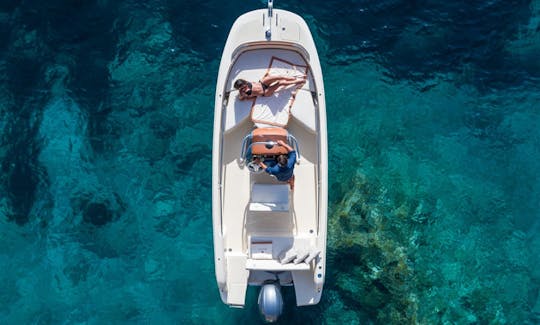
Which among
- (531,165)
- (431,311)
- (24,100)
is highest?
(24,100)

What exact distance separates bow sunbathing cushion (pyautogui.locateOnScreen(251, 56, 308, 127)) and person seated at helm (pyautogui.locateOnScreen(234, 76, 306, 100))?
0.12m

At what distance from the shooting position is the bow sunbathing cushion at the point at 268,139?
1294 cm

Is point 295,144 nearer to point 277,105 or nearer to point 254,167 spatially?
A: point 277,105

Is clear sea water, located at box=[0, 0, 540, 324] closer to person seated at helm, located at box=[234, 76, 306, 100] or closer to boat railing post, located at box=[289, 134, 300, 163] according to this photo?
boat railing post, located at box=[289, 134, 300, 163]

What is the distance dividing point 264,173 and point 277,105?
4.91ft

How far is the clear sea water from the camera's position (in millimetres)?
15414

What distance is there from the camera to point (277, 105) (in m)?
13.8

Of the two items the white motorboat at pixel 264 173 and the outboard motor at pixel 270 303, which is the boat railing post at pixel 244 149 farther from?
the outboard motor at pixel 270 303

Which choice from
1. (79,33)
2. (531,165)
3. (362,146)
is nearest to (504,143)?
(531,165)

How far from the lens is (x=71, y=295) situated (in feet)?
51.0

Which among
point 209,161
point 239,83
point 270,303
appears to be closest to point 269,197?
point 270,303

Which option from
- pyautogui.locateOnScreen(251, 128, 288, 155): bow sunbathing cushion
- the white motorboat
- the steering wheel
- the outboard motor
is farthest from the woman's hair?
the outboard motor

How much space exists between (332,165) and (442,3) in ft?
16.8

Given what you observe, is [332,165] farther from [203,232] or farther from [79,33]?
[79,33]
